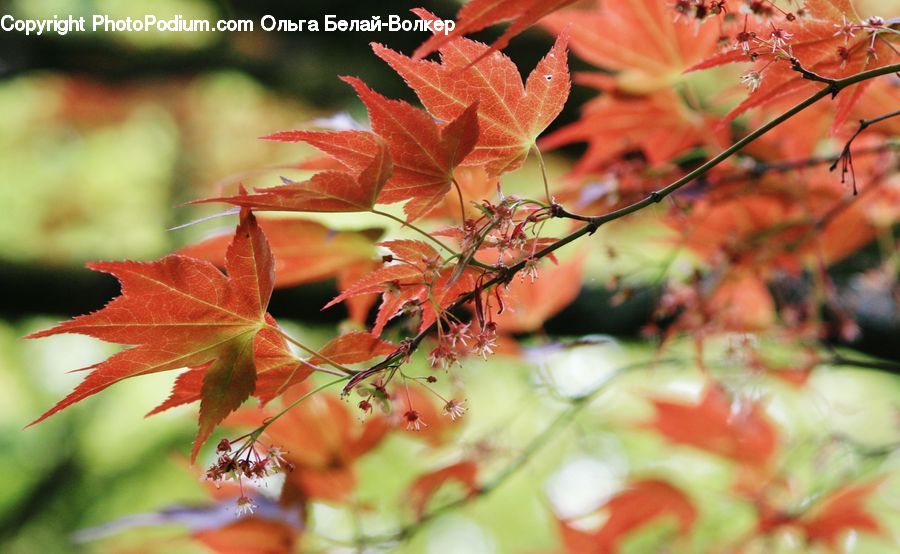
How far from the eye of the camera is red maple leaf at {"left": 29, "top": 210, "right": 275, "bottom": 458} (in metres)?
0.32

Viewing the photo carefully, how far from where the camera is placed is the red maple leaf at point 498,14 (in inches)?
10.3

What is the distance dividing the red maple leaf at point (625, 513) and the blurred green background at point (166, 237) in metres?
0.63

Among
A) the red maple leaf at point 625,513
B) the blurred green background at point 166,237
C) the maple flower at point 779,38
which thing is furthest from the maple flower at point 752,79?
the blurred green background at point 166,237

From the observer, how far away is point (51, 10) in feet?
7.48

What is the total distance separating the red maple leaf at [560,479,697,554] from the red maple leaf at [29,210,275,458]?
0.52m

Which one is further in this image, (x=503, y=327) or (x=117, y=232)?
(x=117, y=232)

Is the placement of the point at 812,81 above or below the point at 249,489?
above

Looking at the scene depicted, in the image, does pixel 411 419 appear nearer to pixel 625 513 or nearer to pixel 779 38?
pixel 779 38

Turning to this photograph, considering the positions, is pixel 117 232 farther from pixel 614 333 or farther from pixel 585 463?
pixel 614 333

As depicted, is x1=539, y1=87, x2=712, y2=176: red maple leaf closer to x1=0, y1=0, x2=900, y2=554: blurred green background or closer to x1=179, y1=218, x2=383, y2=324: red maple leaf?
x1=179, y1=218, x2=383, y2=324: red maple leaf

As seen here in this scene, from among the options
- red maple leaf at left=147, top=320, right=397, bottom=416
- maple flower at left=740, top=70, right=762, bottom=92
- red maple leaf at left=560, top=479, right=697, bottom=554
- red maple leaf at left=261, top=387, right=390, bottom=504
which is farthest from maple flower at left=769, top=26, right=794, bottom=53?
red maple leaf at left=560, top=479, right=697, bottom=554

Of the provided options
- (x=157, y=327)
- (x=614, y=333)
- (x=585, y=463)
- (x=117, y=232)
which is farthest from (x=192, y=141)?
(x=157, y=327)

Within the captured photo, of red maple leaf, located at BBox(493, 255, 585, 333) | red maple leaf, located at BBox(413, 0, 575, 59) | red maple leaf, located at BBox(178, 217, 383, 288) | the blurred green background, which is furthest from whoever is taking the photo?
the blurred green background

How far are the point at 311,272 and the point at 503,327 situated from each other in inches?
12.3
